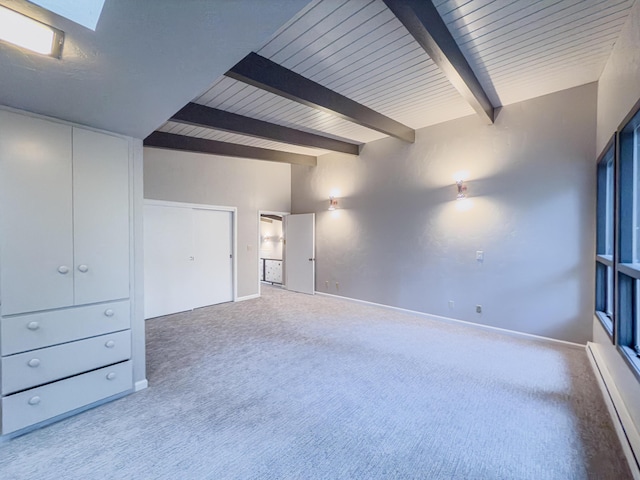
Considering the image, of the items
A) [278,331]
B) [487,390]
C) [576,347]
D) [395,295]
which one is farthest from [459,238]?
[278,331]

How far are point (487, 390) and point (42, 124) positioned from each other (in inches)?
158

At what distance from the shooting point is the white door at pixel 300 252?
6453mm

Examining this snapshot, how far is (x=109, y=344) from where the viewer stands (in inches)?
91.7

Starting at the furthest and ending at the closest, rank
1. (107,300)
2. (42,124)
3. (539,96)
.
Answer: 1. (539,96)
2. (107,300)
3. (42,124)

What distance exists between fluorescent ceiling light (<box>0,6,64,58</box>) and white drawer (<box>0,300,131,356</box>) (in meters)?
1.70

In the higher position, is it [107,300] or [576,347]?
[107,300]

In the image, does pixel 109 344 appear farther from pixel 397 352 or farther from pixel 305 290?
pixel 305 290

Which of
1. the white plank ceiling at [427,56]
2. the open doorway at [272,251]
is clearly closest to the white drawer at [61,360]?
the white plank ceiling at [427,56]

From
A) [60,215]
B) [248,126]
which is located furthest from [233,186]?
[60,215]

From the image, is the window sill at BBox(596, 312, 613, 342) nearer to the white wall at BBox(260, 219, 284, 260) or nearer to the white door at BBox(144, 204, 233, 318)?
the white door at BBox(144, 204, 233, 318)

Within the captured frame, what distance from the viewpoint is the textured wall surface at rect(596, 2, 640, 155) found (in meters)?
1.99

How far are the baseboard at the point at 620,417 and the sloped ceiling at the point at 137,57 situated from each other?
290 cm

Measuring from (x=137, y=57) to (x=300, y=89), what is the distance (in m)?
1.86

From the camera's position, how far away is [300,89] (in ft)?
9.84
